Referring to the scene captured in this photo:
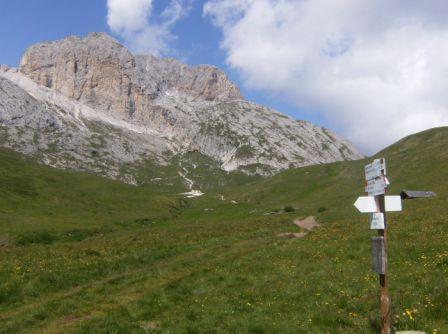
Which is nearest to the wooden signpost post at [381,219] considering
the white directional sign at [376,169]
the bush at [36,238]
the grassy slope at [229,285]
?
the white directional sign at [376,169]

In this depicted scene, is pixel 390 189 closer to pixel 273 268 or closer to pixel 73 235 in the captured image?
pixel 73 235

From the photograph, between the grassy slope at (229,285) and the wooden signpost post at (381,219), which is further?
the grassy slope at (229,285)

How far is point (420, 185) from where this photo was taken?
249ft

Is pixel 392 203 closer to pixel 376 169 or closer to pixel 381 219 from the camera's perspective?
pixel 381 219

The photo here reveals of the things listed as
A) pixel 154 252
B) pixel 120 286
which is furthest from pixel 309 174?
pixel 120 286

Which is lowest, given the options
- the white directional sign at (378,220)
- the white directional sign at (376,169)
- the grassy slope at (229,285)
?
the grassy slope at (229,285)

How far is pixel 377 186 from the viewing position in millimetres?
12617

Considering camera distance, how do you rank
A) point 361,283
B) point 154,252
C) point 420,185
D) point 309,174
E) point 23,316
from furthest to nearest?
point 309,174 → point 420,185 → point 154,252 → point 23,316 → point 361,283

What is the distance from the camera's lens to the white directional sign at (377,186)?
40.3 ft

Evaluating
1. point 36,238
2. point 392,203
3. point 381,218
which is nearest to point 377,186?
point 392,203

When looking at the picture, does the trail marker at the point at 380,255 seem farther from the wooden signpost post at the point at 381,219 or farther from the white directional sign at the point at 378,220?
the white directional sign at the point at 378,220

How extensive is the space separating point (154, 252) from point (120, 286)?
34.8ft

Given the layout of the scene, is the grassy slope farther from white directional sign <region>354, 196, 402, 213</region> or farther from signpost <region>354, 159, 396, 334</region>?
white directional sign <region>354, 196, 402, 213</region>

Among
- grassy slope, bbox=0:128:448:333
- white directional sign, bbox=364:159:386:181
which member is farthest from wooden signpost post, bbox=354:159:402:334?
grassy slope, bbox=0:128:448:333
